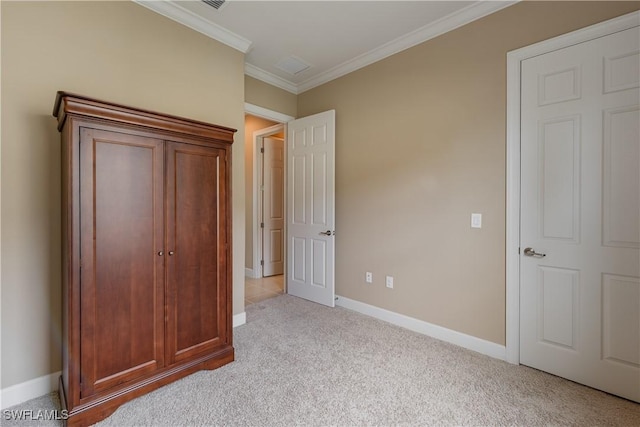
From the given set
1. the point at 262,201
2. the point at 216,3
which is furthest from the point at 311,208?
the point at 216,3

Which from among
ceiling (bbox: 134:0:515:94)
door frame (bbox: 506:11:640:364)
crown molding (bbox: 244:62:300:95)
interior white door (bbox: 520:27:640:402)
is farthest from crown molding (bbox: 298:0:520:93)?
interior white door (bbox: 520:27:640:402)

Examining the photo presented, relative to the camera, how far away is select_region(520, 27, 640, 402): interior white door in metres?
1.77

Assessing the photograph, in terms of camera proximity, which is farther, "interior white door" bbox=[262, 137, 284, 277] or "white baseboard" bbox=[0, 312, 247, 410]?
"interior white door" bbox=[262, 137, 284, 277]

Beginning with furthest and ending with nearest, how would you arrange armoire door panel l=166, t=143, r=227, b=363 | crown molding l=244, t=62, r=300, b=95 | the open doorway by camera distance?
the open doorway → crown molding l=244, t=62, r=300, b=95 → armoire door panel l=166, t=143, r=227, b=363

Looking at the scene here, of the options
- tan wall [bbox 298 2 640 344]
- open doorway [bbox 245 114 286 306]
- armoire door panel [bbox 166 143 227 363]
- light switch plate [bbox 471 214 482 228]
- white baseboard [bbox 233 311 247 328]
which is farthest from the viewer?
open doorway [bbox 245 114 286 306]

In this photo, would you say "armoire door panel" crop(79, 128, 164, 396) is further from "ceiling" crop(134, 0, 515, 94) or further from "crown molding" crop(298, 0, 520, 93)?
"crown molding" crop(298, 0, 520, 93)

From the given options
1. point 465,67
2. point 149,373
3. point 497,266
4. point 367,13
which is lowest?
point 149,373

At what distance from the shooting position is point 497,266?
2.30 m

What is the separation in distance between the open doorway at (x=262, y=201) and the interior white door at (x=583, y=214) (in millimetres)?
3387

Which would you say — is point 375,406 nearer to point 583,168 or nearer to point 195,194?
point 195,194

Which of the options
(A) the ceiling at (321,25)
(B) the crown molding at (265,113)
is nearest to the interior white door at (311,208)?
(B) the crown molding at (265,113)

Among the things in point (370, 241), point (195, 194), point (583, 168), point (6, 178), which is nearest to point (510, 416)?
point (583, 168)

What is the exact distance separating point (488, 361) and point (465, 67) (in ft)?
7.91

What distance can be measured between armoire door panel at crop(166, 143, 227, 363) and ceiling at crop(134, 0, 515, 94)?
4.32ft
